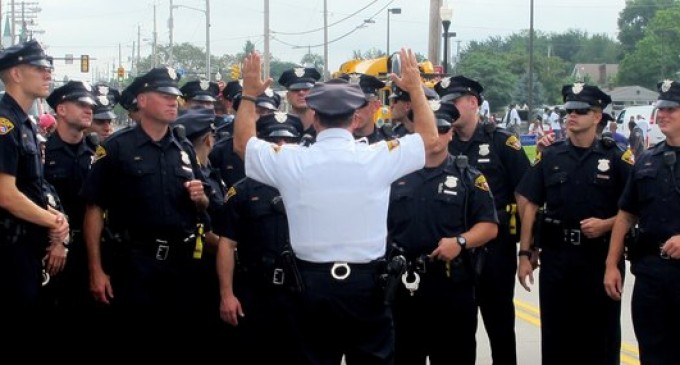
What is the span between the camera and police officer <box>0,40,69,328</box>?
22.0 ft

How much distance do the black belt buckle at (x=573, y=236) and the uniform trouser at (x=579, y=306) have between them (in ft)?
0.12

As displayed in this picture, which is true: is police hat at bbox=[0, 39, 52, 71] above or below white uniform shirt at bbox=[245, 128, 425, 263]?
above

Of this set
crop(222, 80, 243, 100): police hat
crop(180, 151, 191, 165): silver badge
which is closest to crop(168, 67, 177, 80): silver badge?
crop(180, 151, 191, 165): silver badge

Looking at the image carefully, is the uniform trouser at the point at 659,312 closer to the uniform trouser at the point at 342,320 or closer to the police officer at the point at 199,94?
the uniform trouser at the point at 342,320

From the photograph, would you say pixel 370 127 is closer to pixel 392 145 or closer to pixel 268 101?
pixel 268 101

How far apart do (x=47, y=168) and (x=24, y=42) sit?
1.41 m

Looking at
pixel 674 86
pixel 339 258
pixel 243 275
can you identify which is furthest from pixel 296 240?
pixel 674 86

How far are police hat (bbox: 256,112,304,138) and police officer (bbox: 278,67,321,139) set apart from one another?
1904 mm

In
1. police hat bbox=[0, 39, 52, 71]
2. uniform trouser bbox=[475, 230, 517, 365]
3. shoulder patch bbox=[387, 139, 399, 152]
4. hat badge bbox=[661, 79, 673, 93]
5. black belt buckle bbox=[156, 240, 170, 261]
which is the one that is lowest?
uniform trouser bbox=[475, 230, 517, 365]

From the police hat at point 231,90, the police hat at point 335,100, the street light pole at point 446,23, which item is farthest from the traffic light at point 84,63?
the police hat at point 335,100

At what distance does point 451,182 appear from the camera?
7.43 m

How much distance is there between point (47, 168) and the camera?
8.35 m

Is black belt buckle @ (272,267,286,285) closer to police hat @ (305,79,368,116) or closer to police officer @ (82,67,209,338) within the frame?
police officer @ (82,67,209,338)

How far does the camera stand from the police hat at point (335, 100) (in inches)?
223
